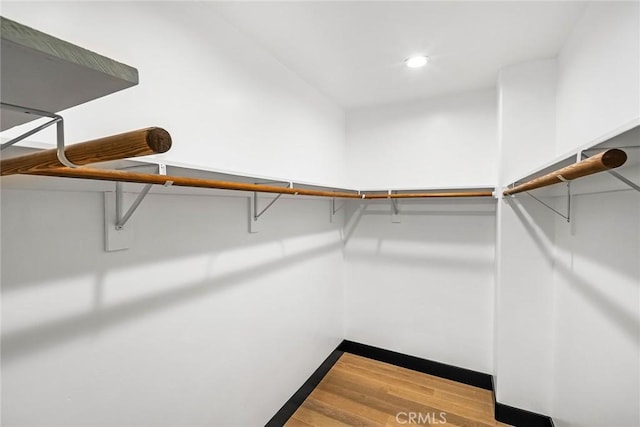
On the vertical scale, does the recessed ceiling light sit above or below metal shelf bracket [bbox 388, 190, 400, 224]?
above

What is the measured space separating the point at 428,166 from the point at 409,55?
96cm

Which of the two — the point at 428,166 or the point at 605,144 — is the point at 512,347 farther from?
the point at 605,144

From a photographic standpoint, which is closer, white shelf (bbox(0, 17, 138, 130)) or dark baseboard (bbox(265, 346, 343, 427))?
white shelf (bbox(0, 17, 138, 130))

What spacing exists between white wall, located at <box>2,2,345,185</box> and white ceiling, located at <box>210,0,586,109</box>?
0.48 ft

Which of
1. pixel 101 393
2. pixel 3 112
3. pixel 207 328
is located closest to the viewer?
pixel 3 112

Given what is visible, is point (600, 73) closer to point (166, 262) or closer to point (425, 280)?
point (425, 280)

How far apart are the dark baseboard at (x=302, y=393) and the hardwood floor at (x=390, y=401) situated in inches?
1.3

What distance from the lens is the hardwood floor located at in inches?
74.7

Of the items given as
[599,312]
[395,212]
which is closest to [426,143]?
[395,212]

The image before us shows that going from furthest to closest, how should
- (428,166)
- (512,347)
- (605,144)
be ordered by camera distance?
(428,166) → (512,347) → (605,144)

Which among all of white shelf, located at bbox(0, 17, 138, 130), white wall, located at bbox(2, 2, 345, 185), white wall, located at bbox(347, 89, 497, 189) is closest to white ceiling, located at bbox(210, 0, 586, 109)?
white wall, located at bbox(2, 2, 345, 185)

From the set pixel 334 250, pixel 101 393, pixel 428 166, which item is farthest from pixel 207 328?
pixel 428 166

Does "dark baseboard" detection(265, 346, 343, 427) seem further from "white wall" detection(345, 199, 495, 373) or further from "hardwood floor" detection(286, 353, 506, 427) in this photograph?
"white wall" detection(345, 199, 495, 373)

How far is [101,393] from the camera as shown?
3.14ft
